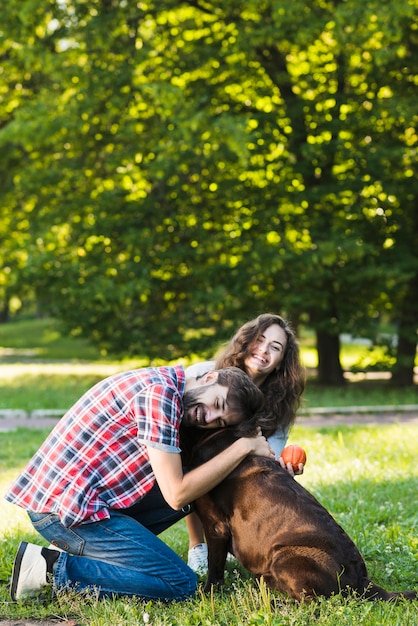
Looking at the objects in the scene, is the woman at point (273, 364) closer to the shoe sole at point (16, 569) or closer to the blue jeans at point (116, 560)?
the blue jeans at point (116, 560)

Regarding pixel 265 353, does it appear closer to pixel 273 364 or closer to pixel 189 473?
pixel 273 364

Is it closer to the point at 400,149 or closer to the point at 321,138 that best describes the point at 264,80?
the point at 321,138

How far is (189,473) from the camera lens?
420 centimetres

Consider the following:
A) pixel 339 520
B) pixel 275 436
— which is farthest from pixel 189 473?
pixel 339 520

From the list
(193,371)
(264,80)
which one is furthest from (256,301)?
(193,371)

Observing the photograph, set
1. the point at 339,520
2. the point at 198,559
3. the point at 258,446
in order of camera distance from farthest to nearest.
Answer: the point at 339,520 → the point at 198,559 → the point at 258,446

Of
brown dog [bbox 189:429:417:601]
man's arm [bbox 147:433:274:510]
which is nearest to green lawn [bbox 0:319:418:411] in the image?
brown dog [bbox 189:429:417:601]

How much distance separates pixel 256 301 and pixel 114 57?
549 centimetres

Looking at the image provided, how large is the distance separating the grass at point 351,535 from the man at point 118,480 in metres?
0.14

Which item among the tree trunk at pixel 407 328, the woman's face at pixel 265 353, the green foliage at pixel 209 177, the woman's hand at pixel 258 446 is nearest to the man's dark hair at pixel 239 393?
the woman's hand at pixel 258 446

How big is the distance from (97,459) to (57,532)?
465 mm

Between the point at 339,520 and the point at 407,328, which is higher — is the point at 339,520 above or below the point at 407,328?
above

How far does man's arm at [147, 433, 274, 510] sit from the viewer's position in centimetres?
413

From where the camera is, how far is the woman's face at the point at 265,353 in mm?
5680
